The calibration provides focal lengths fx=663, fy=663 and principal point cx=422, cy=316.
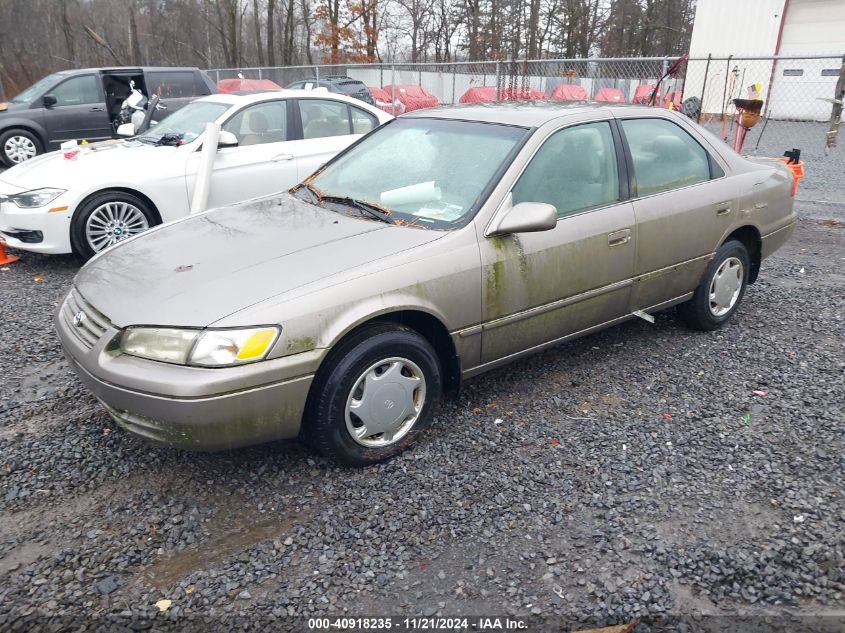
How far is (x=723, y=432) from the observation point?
3594 millimetres

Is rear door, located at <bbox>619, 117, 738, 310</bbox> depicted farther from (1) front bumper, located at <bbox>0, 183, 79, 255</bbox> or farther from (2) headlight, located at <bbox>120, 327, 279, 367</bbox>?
(1) front bumper, located at <bbox>0, 183, 79, 255</bbox>

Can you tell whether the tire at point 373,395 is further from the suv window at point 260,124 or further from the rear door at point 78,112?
the rear door at point 78,112

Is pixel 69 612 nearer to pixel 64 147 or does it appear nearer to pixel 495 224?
pixel 495 224

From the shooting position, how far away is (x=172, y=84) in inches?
460

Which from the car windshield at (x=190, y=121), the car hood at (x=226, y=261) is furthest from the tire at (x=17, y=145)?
the car hood at (x=226, y=261)

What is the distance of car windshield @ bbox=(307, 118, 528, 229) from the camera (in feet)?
11.6

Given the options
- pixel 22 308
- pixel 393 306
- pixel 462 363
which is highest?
pixel 393 306

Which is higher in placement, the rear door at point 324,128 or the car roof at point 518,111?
the car roof at point 518,111

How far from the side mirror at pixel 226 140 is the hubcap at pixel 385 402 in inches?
161

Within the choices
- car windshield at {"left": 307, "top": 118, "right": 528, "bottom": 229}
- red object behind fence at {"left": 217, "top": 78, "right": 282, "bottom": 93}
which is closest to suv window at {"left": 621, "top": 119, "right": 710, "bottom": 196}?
car windshield at {"left": 307, "top": 118, "right": 528, "bottom": 229}

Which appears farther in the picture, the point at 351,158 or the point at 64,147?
the point at 64,147

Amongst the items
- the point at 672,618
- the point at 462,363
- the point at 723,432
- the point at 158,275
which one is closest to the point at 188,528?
the point at 158,275

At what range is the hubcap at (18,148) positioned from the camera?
1131 cm

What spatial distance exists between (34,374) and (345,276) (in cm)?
247
